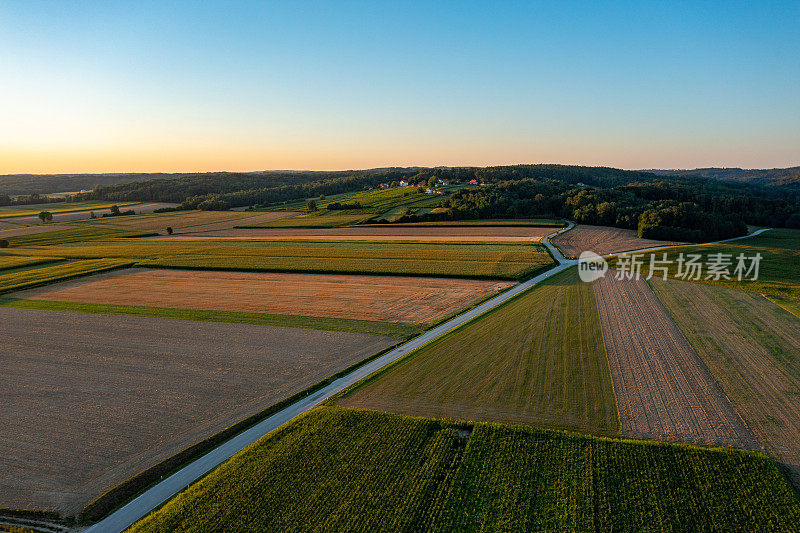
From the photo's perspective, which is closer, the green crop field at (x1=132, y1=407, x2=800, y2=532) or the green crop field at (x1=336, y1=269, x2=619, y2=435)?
the green crop field at (x1=132, y1=407, x2=800, y2=532)

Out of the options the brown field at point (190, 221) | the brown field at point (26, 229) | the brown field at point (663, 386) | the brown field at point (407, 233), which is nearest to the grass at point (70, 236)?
the brown field at point (26, 229)

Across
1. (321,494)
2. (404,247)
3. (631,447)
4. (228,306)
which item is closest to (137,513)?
(321,494)

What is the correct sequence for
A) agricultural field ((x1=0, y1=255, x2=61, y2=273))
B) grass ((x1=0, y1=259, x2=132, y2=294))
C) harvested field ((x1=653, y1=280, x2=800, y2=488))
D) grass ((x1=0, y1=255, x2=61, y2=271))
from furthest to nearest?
grass ((x1=0, y1=255, x2=61, y2=271))
agricultural field ((x1=0, y1=255, x2=61, y2=273))
grass ((x1=0, y1=259, x2=132, y2=294))
harvested field ((x1=653, y1=280, x2=800, y2=488))

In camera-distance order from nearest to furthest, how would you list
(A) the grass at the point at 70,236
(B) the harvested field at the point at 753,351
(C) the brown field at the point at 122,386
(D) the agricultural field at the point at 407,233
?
(C) the brown field at the point at 122,386, (B) the harvested field at the point at 753,351, (D) the agricultural field at the point at 407,233, (A) the grass at the point at 70,236

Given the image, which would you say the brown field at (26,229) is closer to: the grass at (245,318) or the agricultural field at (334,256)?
the agricultural field at (334,256)

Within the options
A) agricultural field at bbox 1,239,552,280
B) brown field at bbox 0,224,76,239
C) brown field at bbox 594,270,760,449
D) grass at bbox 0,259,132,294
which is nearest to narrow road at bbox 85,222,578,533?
brown field at bbox 594,270,760,449

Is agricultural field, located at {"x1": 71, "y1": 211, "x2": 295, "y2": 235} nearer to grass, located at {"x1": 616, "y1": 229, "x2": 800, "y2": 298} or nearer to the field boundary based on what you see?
the field boundary

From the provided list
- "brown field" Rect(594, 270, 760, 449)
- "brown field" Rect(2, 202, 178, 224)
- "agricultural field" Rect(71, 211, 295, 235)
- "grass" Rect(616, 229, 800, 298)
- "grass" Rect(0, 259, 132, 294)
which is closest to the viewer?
"brown field" Rect(594, 270, 760, 449)

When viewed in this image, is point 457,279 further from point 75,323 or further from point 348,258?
point 75,323

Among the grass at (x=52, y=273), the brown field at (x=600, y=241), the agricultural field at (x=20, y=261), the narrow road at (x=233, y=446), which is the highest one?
the brown field at (x=600, y=241)
